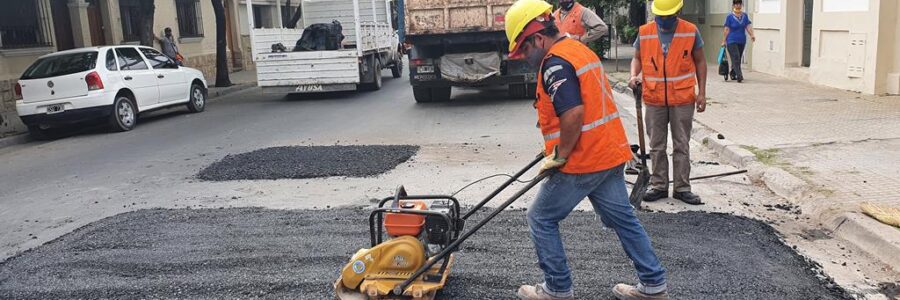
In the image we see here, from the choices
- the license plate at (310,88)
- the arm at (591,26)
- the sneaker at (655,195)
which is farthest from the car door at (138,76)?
the sneaker at (655,195)

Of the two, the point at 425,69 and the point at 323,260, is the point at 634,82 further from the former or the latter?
the point at 425,69

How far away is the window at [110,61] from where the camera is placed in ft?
40.9

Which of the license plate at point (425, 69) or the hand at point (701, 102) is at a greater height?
the hand at point (701, 102)

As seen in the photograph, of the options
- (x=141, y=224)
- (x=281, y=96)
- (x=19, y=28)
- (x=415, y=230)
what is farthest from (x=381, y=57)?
(x=415, y=230)

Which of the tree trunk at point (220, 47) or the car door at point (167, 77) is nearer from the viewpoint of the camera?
the car door at point (167, 77)

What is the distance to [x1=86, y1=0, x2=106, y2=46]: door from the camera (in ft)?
64.6

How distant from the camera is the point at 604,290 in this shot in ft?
13.5

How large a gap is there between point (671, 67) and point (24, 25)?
1612 centimetres

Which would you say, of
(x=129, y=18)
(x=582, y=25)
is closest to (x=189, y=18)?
(x=129, y=18)

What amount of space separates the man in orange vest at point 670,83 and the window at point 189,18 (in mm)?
20913

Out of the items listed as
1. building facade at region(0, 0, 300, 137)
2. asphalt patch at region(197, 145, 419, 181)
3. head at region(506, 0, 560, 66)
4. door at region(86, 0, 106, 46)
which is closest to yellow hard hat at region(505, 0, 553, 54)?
head at region(506, 0, 560, 66)

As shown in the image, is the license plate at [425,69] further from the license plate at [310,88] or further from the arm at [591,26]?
the arm at [591,26]

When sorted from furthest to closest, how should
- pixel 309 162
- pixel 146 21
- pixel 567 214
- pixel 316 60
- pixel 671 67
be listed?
1. pixel 146 21
2. pixel 316 60
3. pixel 309 162
4. pixel 671 67
5. pixel 567 214

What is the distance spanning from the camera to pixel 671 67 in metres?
5.80
